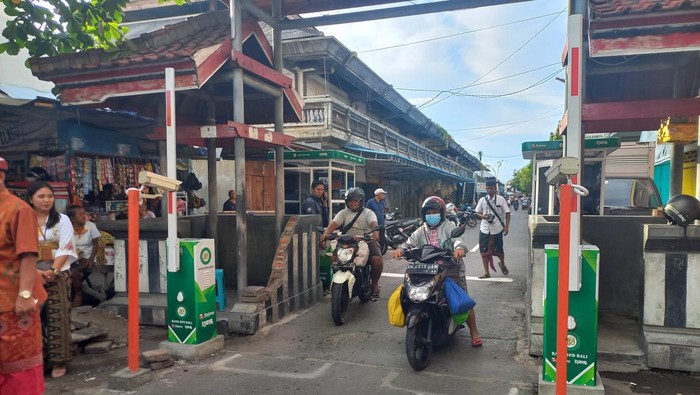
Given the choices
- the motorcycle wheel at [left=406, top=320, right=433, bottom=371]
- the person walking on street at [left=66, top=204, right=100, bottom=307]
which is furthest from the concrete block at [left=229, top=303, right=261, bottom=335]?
the person walking on street at [left=66, top=204, right=100, bottom=307]

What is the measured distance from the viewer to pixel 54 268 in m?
4.54

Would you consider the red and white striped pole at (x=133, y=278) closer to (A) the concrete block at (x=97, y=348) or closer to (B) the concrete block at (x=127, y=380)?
(B) the concrete block at (x=127, y=380)

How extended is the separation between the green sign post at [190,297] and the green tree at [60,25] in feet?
9.37

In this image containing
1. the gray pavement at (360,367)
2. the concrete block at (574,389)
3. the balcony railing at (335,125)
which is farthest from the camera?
the balcony railing at (335,125)

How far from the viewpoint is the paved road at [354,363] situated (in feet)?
13.5

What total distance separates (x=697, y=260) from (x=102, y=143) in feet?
28.4

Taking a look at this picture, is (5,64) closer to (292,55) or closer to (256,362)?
(292,55)

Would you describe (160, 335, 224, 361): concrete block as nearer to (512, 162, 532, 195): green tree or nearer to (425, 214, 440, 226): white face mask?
(425, 214, 440, 226): white face mask

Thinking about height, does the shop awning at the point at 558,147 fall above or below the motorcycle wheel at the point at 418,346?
above

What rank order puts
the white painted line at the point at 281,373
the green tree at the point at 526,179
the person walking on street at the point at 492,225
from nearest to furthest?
the white painted line at the point at 281,373 < the person walking on street at the point at 492,225 < the green tree at the point at 526,179

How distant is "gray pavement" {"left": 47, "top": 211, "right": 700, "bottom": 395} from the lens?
4.05 metres

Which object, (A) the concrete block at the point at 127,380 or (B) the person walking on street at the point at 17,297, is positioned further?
(A) the concrete block at the point at 127,380

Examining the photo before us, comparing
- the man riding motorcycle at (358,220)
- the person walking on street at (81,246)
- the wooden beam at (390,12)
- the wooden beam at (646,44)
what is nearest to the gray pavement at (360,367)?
the man riding motorcycle at (358,220)

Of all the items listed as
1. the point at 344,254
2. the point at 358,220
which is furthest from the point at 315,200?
the point at 344,254
